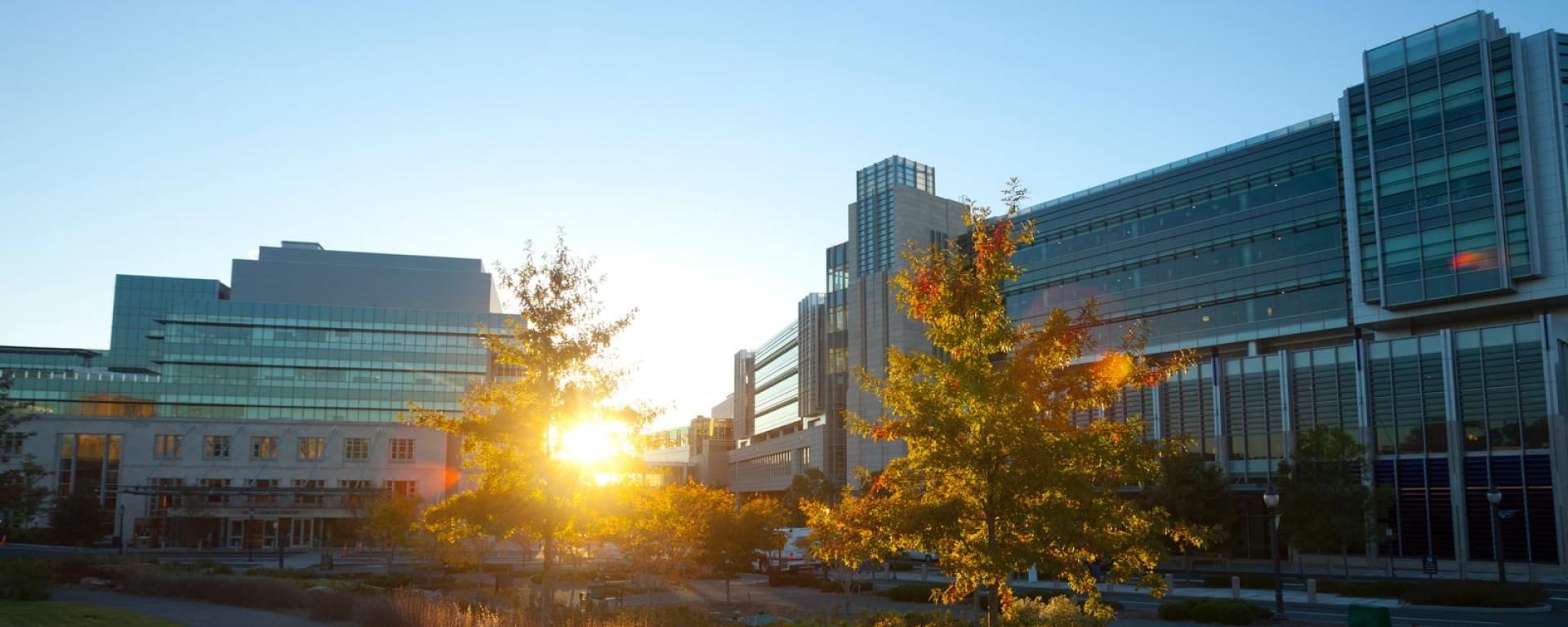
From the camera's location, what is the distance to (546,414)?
23453 millimetres

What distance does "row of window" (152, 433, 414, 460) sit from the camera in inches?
3324

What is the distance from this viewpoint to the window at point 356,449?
88.3 metres

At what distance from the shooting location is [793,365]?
132m

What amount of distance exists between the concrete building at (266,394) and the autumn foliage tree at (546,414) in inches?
1877

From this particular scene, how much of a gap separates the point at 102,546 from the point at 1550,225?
9310cm

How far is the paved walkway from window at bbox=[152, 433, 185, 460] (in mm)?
53293

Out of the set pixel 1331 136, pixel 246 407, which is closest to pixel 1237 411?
pixel 1331 136

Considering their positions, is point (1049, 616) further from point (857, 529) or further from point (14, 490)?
point (14, 490)

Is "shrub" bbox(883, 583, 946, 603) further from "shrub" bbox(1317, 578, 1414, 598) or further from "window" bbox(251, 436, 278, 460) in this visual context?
"window" bbox(251, 436, 278, 460)

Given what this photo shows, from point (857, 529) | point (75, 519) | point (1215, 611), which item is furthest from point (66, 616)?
point (75, 519)

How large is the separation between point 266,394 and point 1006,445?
114m

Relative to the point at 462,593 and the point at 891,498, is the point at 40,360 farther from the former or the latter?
the point at 891,498

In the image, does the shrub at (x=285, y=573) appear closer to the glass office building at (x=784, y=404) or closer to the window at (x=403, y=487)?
the window at (x=403, y=487)

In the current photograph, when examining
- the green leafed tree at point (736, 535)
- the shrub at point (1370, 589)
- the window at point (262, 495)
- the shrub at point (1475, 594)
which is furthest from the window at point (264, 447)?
the shrub at point (1475, 594)
